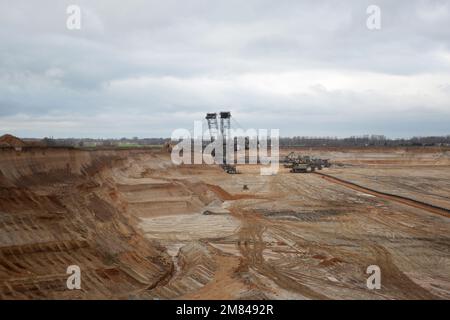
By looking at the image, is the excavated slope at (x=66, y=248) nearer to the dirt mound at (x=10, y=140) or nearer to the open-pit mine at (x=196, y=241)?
the open-pit mine at (x=196, y=241)

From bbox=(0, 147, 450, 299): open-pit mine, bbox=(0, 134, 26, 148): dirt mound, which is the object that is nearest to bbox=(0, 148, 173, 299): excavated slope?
bbox=(0, 147, 450, 299): open-pit mine

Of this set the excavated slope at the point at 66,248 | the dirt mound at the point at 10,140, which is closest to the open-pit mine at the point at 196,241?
the excavated slope at the point at 66,248

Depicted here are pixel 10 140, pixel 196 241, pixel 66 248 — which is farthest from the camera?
pixel 10 140

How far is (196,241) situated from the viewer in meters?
21.4

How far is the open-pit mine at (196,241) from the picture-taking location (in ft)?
43.2

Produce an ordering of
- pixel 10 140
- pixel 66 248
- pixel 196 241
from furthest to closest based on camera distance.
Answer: pixel 10 140, pixel 196 241, pixel 66 248

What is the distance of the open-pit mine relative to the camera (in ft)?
43.2

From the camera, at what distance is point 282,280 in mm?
15367

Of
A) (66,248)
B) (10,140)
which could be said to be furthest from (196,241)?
(10,140)

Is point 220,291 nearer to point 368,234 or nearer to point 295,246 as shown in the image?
point 295,246

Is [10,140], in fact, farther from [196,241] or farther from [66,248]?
[66,248]

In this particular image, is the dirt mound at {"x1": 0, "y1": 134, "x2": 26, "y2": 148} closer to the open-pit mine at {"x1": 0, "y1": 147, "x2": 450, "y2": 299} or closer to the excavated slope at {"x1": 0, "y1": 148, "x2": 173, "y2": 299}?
the open-pit mine at {"x1": 0, "y1": 147, "x2": 450, "y2": 299}
